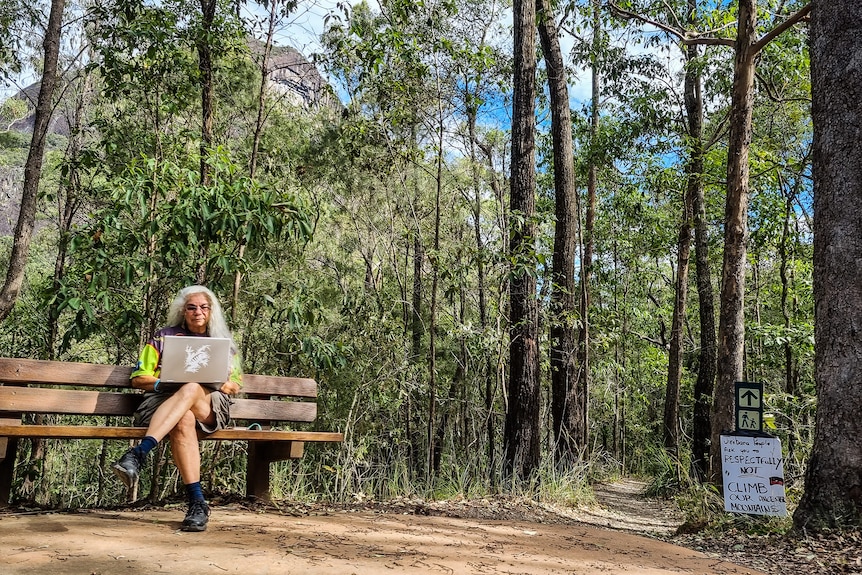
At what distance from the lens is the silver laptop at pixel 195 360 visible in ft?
12.4

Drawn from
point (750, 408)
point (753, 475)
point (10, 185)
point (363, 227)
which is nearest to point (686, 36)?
point (750, 408)

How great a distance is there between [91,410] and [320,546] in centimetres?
170

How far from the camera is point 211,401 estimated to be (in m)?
3.90

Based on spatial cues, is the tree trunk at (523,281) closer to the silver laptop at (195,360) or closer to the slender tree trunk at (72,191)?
the silver laptop at (195,360)

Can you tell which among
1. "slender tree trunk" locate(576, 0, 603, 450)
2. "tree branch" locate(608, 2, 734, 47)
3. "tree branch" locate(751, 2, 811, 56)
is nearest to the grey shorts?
"tree branch" locate(751, 2, 811, 56)

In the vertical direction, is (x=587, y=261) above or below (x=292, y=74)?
below

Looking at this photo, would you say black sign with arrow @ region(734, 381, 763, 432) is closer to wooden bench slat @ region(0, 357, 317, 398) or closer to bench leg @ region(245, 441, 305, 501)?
bench leg @ region(245, 441, 305, 501)

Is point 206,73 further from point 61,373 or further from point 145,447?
point 145,447

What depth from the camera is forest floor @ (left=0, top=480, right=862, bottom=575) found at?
2734 millimetres

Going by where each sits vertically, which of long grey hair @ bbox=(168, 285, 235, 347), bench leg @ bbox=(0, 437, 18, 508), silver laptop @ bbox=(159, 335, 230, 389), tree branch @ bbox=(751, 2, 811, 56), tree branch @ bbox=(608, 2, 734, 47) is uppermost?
tree branch @ bbox=(608, 2, 734, 47)

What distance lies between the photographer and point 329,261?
1506 cm

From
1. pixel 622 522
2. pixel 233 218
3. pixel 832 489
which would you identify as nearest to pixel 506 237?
pixel 622 522

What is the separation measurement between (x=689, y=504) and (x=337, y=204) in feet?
35.8

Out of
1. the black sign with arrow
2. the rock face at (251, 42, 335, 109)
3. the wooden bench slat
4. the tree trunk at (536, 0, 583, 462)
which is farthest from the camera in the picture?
the tree trunk at (536, 0, 583, 462)
